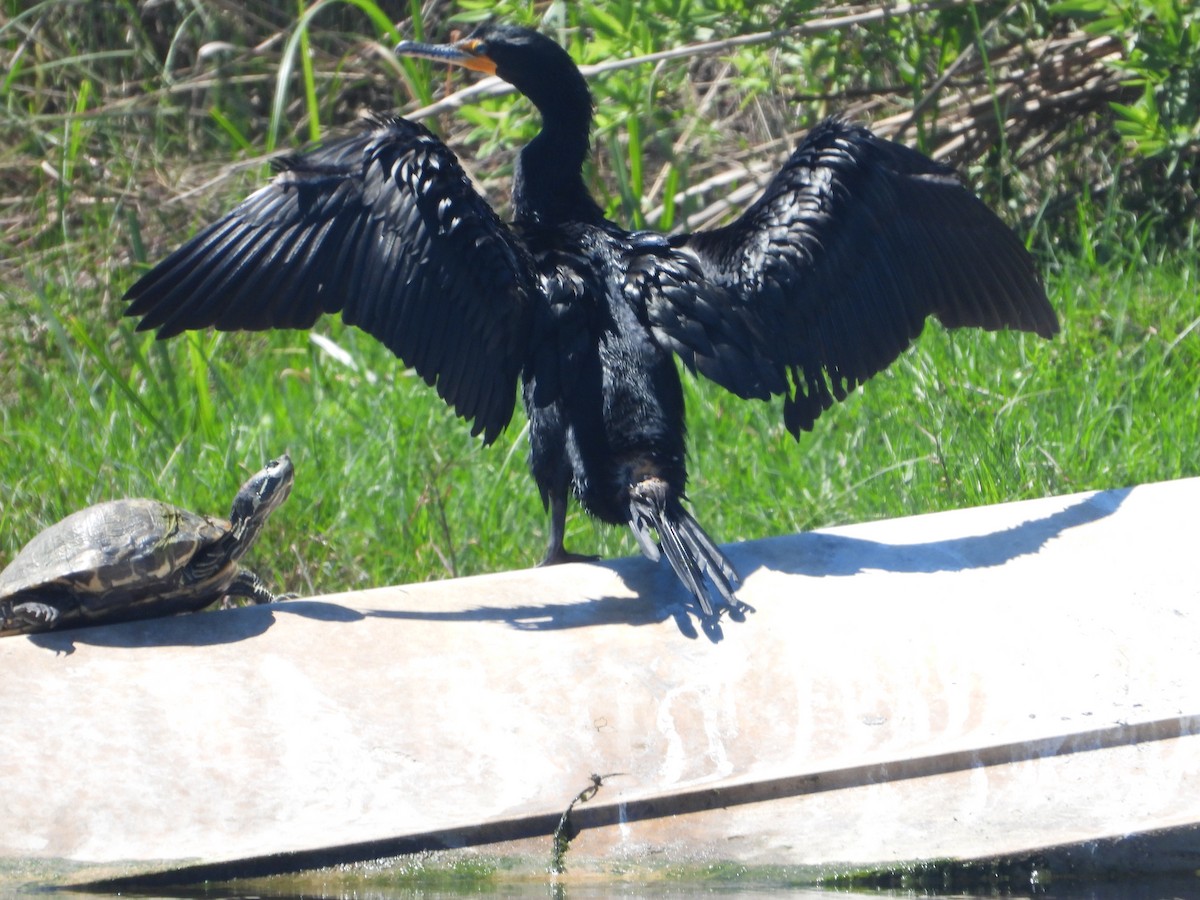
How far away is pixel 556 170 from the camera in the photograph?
4.12 meters

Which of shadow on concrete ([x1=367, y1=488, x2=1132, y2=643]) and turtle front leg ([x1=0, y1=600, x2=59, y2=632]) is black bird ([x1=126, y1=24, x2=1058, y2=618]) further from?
turtle front leg ([x1=0, y1=600, x2=59, y2=632])

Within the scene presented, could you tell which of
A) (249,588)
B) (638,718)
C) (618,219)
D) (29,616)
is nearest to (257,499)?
(249,588)

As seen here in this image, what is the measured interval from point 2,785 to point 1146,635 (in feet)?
7.43

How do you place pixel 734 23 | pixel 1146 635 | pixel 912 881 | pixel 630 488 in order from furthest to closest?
pixel 734 23 < pixel 630 488 < pixel 1146 635 < pixel 912 881

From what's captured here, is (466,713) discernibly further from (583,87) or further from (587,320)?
(583,87)

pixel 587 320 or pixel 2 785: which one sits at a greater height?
pixel 587 320

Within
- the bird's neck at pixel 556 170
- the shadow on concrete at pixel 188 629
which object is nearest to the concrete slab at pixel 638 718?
the shadow on concrete at pixel 188 629

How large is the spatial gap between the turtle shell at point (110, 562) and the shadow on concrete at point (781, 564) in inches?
17.1

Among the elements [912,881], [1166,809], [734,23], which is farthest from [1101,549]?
[734,23]

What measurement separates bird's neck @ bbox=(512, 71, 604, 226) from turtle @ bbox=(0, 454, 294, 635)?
1.27 meters

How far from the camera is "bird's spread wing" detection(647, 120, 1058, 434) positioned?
145 inches

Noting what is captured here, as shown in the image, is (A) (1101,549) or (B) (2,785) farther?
(A) (1101,549)

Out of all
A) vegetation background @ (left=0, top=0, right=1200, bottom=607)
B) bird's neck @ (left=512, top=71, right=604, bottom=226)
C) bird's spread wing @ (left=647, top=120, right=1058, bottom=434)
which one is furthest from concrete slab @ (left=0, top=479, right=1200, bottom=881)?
vegetation background @ (left=0, top=0, right=1200, bottom=607)

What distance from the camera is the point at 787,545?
→ 3654 mm
